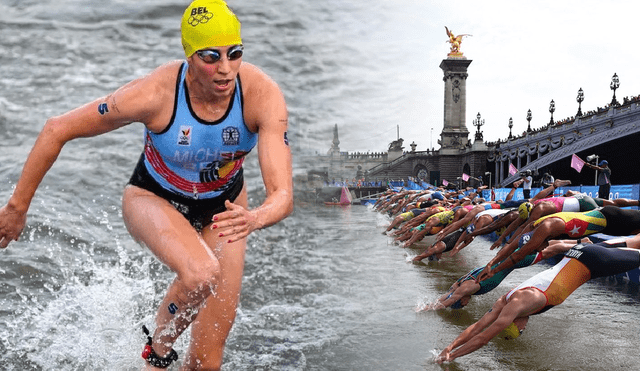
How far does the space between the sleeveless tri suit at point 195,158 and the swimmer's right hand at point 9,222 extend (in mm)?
751

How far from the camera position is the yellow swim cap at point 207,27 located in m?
2.98

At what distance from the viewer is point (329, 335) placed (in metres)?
5.50

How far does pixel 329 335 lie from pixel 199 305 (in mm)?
2443

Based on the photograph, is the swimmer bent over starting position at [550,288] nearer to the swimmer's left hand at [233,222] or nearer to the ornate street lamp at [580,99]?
the swimmer's left hand at [233,222]

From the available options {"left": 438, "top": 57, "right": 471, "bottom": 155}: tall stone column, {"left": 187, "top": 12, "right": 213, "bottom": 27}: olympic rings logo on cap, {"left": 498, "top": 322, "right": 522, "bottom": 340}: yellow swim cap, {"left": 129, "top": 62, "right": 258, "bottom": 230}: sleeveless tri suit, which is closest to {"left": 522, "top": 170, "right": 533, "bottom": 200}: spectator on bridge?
{"left": 498, "top": 322, "right": 522, "bottom": 340}: yellow swim cap

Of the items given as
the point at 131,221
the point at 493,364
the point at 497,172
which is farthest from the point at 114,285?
the point at 497,172

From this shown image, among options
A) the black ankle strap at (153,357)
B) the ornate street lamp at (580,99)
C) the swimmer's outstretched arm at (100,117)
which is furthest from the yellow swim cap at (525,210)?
the ornate street lamp at (580,99)

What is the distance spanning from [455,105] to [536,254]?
264 feet

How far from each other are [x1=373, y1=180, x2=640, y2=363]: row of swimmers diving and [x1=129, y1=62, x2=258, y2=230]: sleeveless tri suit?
8.37 feet

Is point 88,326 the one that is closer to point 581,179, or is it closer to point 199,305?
point 199,305

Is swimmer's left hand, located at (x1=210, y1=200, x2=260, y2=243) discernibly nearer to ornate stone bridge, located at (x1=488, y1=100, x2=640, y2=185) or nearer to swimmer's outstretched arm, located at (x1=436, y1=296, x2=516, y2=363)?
swimmer's outstretched arm, located at (x1=436, y1=296, x2=516, y2=363)

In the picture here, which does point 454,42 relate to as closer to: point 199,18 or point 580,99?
point 580,99

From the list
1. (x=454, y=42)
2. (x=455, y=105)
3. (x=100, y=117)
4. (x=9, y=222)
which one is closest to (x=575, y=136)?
(x=455, y=105)

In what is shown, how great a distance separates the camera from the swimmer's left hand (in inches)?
93.6
